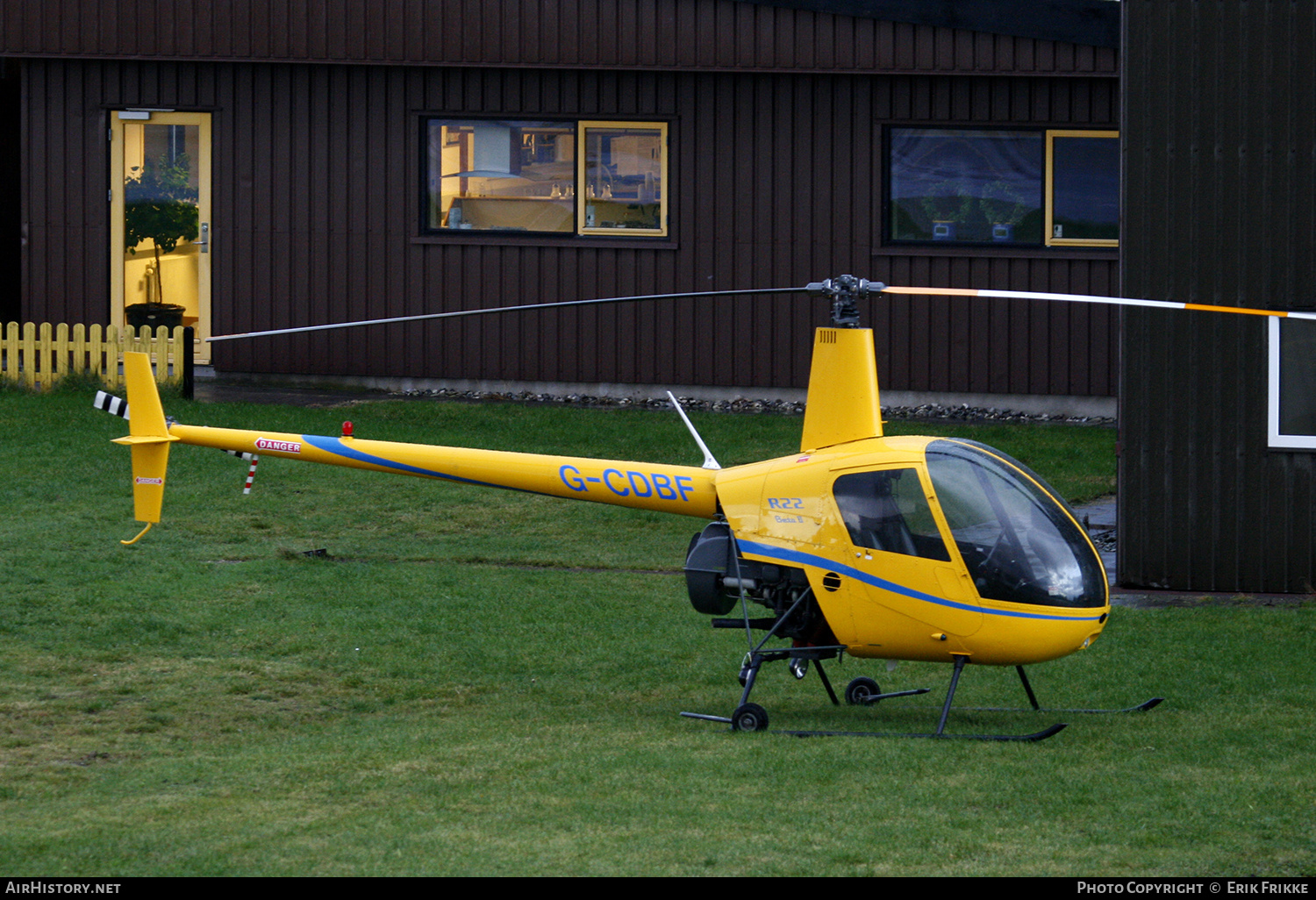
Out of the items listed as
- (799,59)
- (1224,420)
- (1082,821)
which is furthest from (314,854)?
(799,59)

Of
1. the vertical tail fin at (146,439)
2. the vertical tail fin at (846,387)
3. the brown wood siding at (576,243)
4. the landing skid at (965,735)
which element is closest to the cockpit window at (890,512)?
the vertical tail fin at (846,387)

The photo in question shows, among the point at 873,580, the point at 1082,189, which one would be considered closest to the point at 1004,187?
the point at 1082,189

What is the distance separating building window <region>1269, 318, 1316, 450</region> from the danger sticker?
7132mm

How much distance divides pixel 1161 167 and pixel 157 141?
41.4ft

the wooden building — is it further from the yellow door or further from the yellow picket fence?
the yellow picket fence

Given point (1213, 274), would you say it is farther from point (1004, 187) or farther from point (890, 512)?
point (1004, 187)

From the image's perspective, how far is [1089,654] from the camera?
10.6 m

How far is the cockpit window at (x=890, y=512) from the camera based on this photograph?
861 cm

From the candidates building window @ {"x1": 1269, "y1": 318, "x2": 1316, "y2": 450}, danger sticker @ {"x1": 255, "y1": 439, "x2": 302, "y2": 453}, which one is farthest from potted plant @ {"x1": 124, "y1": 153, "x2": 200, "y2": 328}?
building window @ {"x1": 1269, "y1": 318, "x2": 1316, "y2": 450}

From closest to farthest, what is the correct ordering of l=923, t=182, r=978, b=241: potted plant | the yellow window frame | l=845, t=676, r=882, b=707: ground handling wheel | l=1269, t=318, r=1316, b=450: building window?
l=845, t=676, r=882, b=707: ground handling wheel → l=1269, t=318, r=1316, b=450: building window → l=923, t=182, r=978, b=241: potted plant → the yellow window frame

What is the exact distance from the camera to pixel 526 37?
63.0 feet

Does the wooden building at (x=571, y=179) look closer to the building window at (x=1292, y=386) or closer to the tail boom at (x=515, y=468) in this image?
the building window at (x=1292, y=386)

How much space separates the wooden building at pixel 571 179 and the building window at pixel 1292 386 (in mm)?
6507

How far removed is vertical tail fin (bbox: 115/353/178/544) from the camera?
9.96 meters
